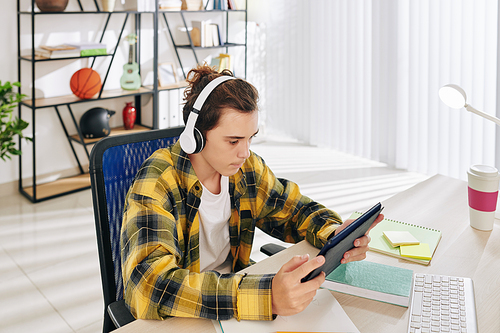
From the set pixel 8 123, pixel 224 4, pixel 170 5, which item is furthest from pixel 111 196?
pixel 224 4

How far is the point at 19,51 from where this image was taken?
3455 millimetres

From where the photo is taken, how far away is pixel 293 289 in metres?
0.96

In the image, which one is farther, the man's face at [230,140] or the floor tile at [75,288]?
the floor tile at [75,288]

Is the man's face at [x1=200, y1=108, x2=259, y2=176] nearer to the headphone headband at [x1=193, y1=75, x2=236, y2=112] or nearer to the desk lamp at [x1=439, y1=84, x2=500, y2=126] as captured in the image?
the headphone headband at [x1=193, y1=75, x2=236, y2=112]

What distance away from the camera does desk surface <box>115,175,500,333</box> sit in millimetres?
997

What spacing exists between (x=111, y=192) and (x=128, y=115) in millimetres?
2873

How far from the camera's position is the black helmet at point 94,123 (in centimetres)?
372

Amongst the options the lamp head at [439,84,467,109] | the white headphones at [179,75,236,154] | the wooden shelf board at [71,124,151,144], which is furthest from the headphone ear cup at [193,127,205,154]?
the wooden shelf board at [71,124,151,144]

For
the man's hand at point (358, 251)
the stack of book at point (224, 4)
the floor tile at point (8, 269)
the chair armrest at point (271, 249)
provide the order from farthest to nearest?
1. the stack of book at point (224, 4)
2. the floor tile at point (8, 269)
3. the chair armrest at point (271, 249)
4. the man's hand at point (358, 251)

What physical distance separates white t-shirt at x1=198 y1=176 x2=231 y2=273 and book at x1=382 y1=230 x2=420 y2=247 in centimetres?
45

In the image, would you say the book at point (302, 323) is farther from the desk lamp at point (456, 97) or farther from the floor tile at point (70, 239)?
the floor tile at point (70, 239)

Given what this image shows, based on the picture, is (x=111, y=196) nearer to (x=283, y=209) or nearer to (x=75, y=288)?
(x=283, y=209)

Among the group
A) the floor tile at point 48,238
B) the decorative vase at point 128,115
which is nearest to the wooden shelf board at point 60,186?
the floor tile at point 48,238

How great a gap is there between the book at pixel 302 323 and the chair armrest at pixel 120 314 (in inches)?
7.9
